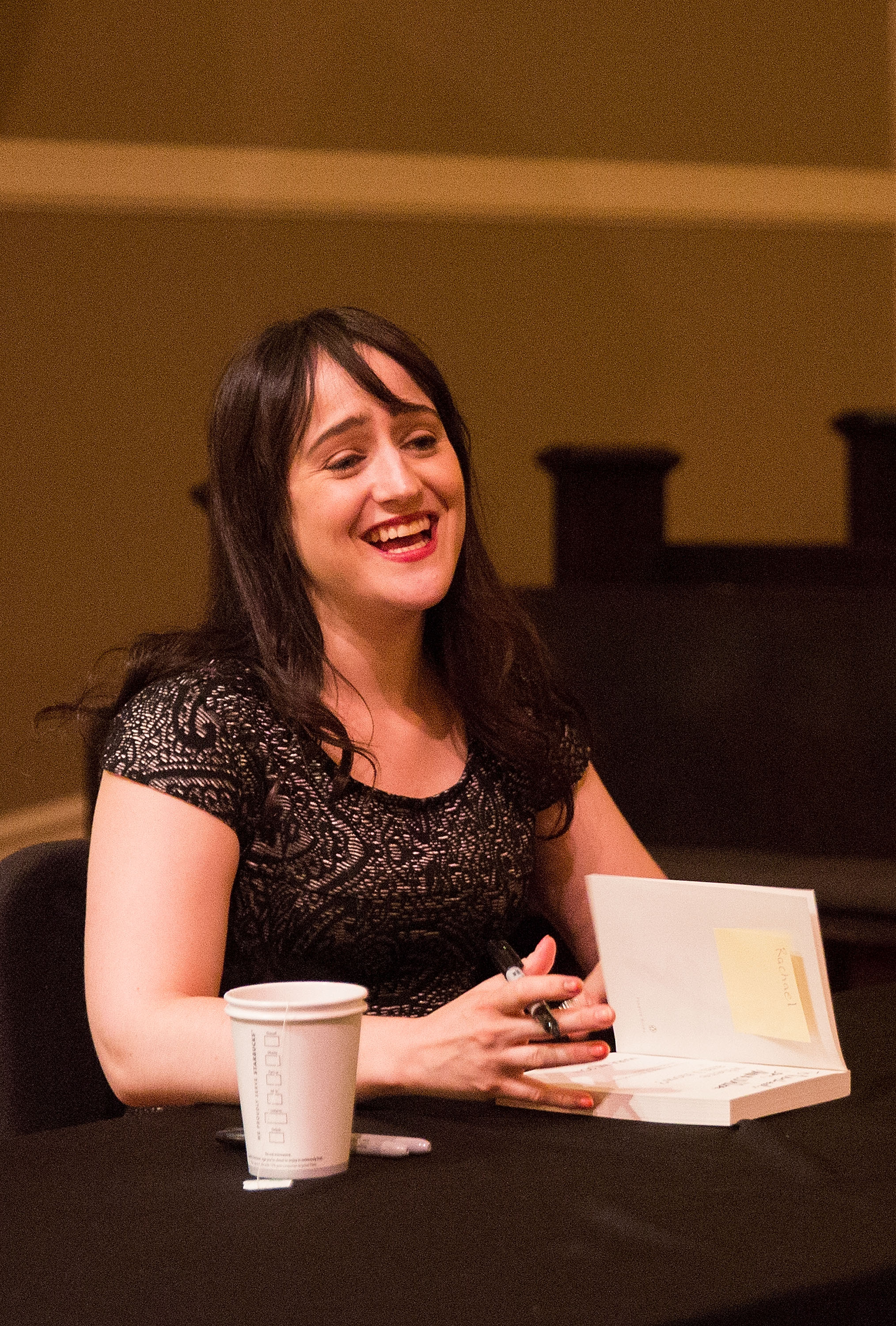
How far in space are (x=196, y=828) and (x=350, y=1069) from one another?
0.45 meters

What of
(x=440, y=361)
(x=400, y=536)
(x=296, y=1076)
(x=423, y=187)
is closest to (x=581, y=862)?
(x=400, y=536)

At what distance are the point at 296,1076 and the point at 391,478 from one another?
2.43ft

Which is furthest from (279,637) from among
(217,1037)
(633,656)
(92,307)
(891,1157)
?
(92,307)

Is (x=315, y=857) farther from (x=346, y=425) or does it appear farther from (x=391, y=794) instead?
(x=346, y=425)

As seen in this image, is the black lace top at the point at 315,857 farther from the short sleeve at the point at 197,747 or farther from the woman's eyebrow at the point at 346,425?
the woman's eyebrow at the point at 346,425

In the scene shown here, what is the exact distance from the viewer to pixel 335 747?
65.1 inches

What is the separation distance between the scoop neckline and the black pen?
25 centimetres

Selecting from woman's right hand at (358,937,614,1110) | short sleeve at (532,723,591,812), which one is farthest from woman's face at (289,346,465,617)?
woman's right hand at (358,937,614,1110)

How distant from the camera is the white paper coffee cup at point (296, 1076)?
3.51 feet

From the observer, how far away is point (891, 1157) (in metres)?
1.13

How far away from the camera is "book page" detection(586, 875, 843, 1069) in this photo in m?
1.25

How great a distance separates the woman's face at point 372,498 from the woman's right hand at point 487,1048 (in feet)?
1.75

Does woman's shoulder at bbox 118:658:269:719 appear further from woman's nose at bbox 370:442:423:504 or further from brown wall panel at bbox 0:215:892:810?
brown wall panel at bbox 0:215:892:810

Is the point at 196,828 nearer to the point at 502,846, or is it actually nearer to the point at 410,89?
the point at 502,846
